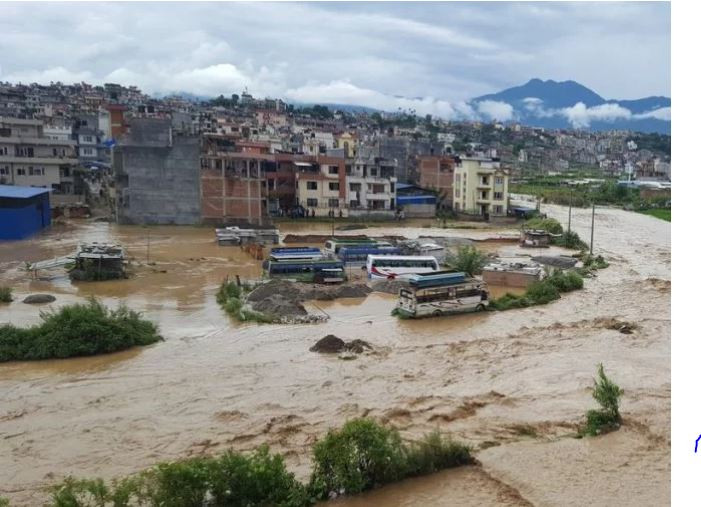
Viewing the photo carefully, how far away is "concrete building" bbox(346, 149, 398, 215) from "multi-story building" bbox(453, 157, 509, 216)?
5.43 m

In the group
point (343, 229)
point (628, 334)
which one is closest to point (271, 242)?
point (343, 229)

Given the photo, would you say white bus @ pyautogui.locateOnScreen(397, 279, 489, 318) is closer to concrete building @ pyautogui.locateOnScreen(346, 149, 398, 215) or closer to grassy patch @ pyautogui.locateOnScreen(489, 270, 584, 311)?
grassy patch @ pyautogui.locateOnScreen(489, 270, 584, 311)

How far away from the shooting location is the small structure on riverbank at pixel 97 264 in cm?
2173

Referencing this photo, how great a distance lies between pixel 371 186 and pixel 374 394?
3047 centimetres

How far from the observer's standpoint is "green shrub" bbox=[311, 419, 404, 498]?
300 inches

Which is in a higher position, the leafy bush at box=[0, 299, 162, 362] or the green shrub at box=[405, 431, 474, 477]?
the leafy bush at box=[0, 299, 162, 362]

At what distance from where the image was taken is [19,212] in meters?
30.3

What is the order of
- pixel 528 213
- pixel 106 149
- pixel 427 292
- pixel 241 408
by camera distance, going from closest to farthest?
pixel 241 408, pixel 427 292, pixel 528 213, pixel 106 149

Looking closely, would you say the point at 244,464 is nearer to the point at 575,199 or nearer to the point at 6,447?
the point at 6,447

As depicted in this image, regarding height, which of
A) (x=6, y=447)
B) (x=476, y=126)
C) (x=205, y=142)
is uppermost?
(x=476, y=126)

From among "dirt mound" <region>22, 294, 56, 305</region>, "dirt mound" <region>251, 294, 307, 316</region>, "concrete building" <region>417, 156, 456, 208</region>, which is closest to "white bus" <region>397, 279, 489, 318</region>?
"dirt mound" <region>251, 294, 307, 316</region>

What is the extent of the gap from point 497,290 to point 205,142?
22390 millimetres

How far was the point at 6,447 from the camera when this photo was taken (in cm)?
968

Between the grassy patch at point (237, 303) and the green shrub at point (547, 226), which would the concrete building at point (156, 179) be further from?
the green shrub at point (547, 226)
